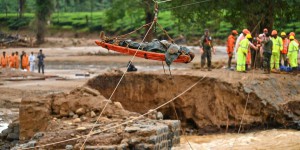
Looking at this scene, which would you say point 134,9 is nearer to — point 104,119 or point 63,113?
point 63,113

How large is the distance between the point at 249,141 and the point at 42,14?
1766 inches

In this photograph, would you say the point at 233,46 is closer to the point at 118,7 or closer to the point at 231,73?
the point at 231,73

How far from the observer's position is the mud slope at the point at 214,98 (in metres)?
22.6

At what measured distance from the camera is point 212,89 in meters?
23.1

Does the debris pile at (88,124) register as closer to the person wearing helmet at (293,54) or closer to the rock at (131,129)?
the rock at (131,129)

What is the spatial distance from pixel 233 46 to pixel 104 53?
93.4ft

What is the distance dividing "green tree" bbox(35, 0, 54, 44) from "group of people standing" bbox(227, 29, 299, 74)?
123 feet

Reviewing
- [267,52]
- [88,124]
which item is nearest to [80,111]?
[88,124]

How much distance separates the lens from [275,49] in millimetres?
26703

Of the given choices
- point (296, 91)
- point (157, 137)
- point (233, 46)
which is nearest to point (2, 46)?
point (233, 46)

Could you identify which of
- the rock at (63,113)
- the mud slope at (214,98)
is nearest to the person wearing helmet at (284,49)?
the mud slope at (214,98)

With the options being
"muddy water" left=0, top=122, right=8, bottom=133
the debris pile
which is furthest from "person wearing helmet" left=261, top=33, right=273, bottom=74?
"muddy water" left=0, top=122, right=8, bottom=133

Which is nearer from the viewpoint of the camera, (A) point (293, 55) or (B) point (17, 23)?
(A) point (293, 55)

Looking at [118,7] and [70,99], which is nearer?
[70,99]
